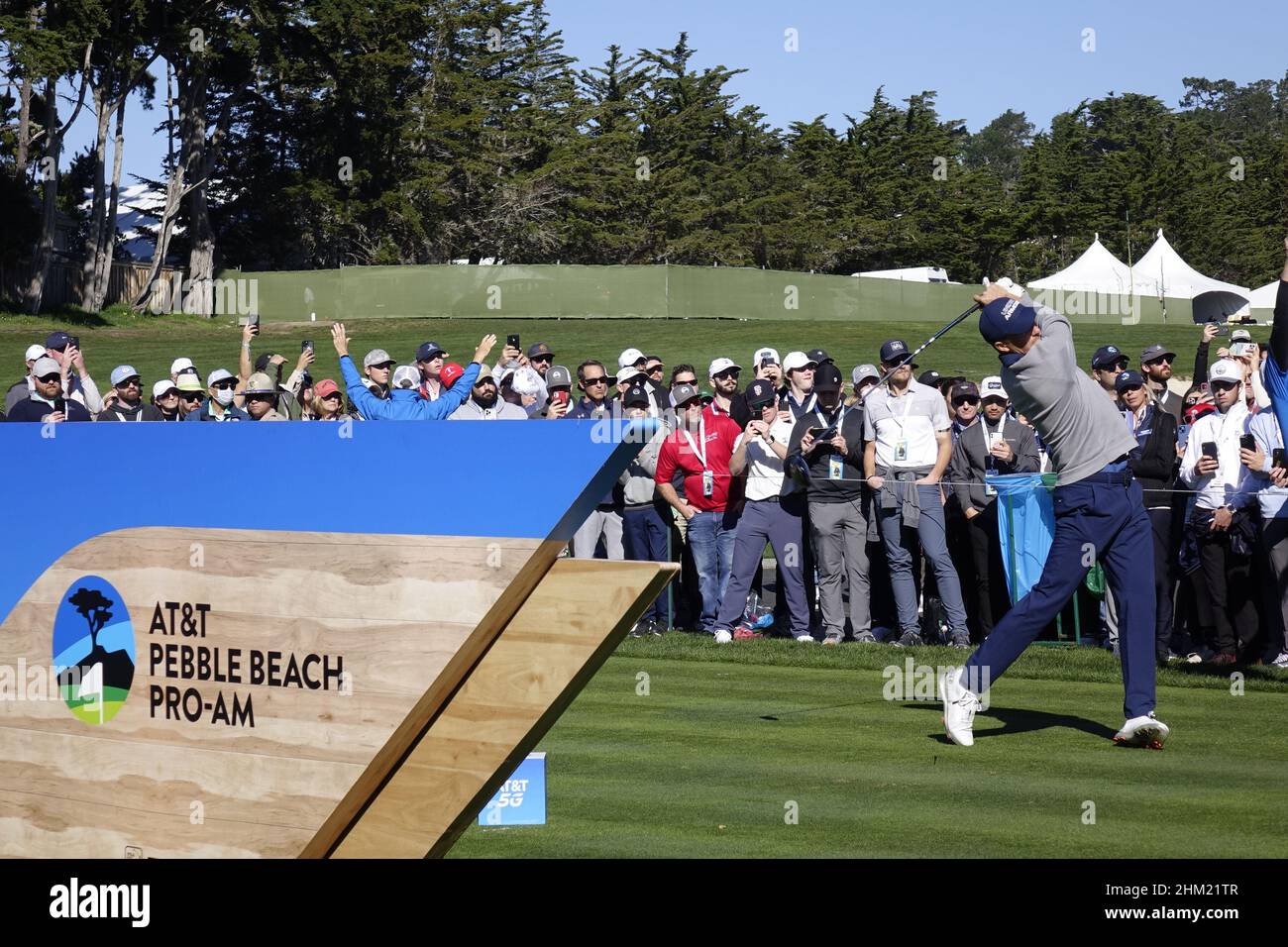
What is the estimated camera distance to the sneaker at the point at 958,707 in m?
8.52

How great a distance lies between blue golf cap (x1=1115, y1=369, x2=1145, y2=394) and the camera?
12.4 metres

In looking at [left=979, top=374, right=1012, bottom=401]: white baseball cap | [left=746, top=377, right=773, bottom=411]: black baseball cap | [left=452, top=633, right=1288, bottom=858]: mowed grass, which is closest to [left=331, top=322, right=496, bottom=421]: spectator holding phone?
[left=452, top=633, right=1288, bottom=858]: mowed grass

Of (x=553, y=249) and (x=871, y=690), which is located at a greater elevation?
(x=553, y=249)

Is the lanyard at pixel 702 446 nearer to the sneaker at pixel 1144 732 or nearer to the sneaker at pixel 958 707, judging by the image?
the sneaker at pixel 958 707

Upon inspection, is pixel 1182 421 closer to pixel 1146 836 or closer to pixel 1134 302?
pixel 1146 836

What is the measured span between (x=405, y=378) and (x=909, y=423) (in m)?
4.19

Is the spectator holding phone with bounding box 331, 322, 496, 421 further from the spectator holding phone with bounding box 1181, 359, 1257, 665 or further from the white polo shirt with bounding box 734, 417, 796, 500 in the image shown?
the spectator holding phone with bounding box 1181, 359, 1257, 665

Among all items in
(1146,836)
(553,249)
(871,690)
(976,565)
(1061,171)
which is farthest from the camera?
Result: (1061,171)

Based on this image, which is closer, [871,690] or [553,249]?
[871,690]

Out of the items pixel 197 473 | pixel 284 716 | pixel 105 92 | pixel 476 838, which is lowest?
pixel 476 838
